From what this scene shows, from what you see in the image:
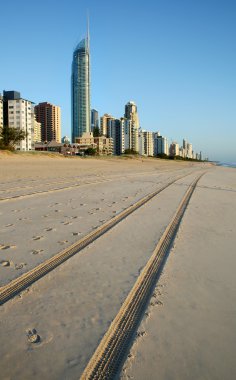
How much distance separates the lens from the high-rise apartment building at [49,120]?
185 m

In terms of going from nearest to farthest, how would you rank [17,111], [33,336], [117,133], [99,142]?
[33,336]
[17,111]
[99,142]
[117,133]

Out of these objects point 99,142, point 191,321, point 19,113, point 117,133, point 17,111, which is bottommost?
point 191,321

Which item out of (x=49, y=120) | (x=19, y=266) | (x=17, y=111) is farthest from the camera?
(x=49, y=120)

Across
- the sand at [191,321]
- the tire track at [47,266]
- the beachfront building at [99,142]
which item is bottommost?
the sand at [191,321]

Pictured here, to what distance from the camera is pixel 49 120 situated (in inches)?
7293

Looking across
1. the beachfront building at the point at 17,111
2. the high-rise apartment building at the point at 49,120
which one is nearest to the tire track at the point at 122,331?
the beachfront building at the point at 17,111

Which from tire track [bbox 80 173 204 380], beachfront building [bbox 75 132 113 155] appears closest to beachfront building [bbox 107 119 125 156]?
beachfront building [bbox 75 132 113 155]

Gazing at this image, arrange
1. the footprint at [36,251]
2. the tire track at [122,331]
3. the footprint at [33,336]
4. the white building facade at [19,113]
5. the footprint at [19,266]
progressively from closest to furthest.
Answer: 1. the tire track at [122,331]
2. the footprint at [33,336]
3. the footprint at [19,266]
4. the footprint at [36,251]
5. the white building facade at [19,113]

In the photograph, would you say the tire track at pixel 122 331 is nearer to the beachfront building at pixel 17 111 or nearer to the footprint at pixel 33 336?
the footprint at pixel 33 336

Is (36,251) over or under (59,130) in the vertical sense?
under

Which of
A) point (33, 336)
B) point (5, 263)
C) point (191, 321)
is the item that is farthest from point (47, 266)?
point (191, 321)

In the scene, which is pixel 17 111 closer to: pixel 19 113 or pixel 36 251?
pixel 19 113

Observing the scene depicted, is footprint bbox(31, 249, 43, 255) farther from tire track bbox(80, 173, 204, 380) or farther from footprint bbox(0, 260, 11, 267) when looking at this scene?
tire track bbox(80, 173, 204, 380)

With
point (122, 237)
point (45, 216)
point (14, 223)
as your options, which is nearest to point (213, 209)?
point (122, 237)
